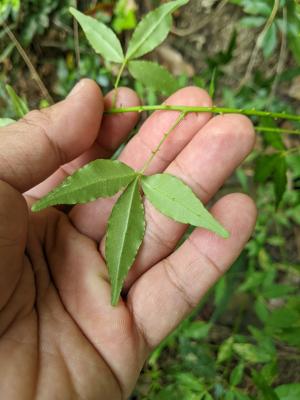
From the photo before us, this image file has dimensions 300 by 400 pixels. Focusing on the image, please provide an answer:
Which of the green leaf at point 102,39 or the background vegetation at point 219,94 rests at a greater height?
the green leaf at point 102,39

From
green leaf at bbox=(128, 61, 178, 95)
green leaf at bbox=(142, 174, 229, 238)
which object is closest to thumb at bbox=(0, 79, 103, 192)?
green leaf at bbox=(128, 61, 178, 95)

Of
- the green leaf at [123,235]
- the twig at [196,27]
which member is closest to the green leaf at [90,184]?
the green leaf at [123,235]

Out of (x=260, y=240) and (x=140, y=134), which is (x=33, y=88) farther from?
(x=260, y=240)

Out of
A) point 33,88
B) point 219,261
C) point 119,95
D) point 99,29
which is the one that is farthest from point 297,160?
point 33,88

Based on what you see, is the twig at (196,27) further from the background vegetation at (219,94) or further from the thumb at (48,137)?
Result: the thumb at (48,137)

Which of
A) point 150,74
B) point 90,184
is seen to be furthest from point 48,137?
point 150,74

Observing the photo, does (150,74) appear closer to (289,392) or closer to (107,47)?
(107,47)

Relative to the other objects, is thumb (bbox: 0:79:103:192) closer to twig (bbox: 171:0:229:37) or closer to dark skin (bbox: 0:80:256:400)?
dark skin (bbox: 0:80:256:400)
